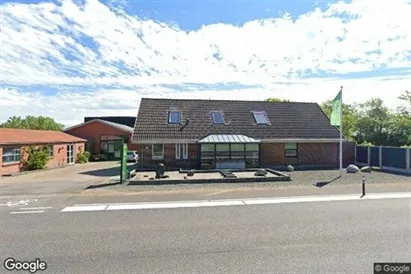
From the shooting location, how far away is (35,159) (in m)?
23.4

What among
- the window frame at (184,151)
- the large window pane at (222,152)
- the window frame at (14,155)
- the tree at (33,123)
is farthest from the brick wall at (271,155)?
the tree at (33,123)

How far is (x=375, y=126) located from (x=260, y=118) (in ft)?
55.2

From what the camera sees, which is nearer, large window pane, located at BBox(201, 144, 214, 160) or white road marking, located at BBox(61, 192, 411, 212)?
white road marking, located at BBox(61, 192, 411, 212)

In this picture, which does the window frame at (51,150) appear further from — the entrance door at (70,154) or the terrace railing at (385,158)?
the terrace railing at (385,158)

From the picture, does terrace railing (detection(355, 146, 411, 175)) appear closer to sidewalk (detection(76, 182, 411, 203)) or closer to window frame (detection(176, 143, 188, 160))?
sidewalk (detection(76, 182, 411, 203))

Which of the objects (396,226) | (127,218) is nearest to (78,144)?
(127,218)

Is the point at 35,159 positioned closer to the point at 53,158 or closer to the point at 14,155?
the point at 14,155

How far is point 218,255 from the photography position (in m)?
5.48

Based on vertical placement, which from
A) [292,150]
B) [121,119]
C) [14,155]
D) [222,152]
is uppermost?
[121,119]

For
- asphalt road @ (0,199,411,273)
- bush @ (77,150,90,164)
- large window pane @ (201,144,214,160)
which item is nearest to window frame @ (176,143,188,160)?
large window pane @ (201,144,214,160)

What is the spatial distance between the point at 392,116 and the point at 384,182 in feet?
84.4

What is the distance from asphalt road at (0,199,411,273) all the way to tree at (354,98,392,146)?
26557 mm

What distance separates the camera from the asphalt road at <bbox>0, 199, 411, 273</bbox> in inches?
200

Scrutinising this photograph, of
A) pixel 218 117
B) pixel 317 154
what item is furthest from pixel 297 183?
pixel 218 117
